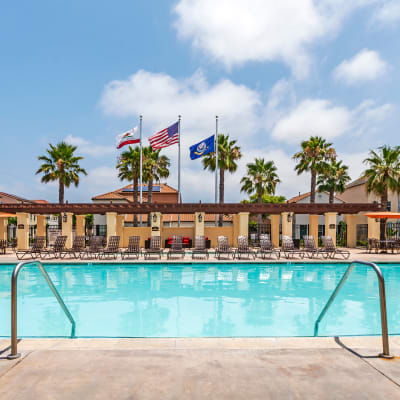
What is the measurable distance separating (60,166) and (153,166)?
27.3ft

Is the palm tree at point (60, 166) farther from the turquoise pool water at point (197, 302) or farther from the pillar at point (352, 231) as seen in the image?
the pillar at point (352, 231)

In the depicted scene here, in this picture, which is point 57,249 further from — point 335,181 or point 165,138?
point 335,181

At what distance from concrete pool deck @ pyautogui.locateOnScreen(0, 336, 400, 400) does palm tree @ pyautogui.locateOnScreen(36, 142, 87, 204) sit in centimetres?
2457

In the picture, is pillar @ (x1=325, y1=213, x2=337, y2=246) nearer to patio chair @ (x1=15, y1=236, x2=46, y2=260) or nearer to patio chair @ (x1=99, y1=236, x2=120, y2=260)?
patio chair @ (x1=99, y1=236, x2=120, y2=260)

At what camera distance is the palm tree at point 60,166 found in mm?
26109

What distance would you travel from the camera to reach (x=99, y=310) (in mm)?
7488

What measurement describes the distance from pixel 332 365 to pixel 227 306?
15.4 ft

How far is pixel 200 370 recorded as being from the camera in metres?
3.14

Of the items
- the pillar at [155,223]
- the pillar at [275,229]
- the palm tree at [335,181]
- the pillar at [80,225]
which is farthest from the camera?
the palm tree at [335,181]

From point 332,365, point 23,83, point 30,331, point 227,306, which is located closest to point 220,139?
point 23,83

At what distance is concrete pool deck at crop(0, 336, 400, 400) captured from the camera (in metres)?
2.71

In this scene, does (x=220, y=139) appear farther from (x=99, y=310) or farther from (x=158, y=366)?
(x=158, y=366)

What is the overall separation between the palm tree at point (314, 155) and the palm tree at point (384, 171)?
163 inches

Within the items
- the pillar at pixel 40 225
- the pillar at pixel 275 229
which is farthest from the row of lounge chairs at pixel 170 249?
the pillar at pixel 40 225
